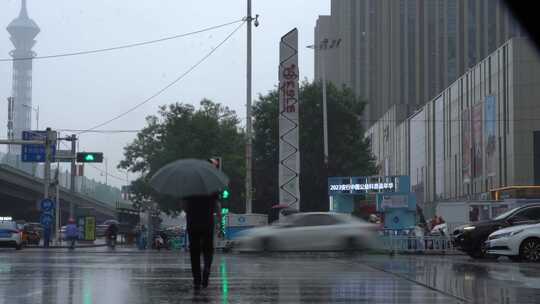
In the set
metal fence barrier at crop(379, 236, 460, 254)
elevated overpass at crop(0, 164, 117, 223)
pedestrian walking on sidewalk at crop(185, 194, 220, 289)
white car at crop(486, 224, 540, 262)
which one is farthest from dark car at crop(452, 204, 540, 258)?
elevated overpass at crop(0, 164, 117, 223)

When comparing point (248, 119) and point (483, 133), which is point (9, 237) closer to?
point (248, 119)

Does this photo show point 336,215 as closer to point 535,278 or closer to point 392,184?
point 535,278

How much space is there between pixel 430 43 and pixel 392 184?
94.5m

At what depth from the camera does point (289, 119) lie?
3566 centimetres

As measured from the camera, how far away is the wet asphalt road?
35.9ft

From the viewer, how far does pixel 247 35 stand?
39844 mm

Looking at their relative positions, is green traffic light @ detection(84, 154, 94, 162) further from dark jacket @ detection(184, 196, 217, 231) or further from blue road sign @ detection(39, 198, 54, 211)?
dark jacket @ detection(184, 196, 217, 231)

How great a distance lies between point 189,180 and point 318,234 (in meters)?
13.4

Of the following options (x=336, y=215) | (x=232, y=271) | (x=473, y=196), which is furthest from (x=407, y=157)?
(x=232, y=271)

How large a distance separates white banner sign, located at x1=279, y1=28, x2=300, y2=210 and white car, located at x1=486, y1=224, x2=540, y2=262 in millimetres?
14226

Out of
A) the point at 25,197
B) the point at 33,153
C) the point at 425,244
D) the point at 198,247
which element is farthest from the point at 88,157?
the point at 25,197

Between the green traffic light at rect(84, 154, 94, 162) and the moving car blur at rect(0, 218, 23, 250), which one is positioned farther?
the green traffic light at rect(84, 154, 94, 162)

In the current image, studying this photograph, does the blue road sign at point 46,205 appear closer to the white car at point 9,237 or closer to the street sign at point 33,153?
the street sign at point 33,153

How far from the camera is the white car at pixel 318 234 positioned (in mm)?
24906
